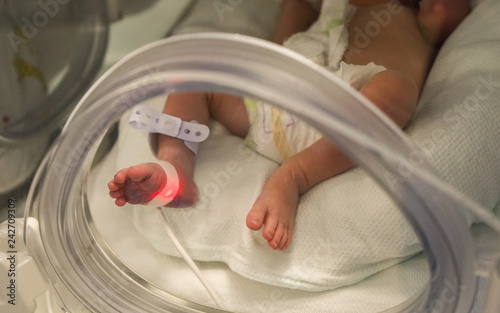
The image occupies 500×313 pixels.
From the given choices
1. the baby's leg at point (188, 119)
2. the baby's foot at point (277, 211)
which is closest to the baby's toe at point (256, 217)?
the baby's foot at point (277, 211)

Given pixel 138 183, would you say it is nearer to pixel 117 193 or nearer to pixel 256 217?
pixel 117 193

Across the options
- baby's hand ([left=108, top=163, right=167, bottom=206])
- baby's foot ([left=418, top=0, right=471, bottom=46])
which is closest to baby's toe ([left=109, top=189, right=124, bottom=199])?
baby's hand ([left=108, top=163, right=167, bottom=206])

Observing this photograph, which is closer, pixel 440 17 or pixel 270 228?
pixel 270 228

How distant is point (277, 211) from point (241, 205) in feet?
0.25

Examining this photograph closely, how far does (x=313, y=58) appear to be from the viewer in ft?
2.02

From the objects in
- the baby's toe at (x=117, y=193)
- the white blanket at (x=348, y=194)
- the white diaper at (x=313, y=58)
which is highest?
the baby's toe at (x=117, y=193)

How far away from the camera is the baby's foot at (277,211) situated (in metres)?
0.70

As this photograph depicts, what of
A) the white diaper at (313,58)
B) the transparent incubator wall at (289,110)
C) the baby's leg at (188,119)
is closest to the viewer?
the transparent incubator wall at (289,110)

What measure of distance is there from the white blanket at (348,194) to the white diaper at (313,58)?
0.04 metres

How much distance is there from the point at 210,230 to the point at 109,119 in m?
0.27

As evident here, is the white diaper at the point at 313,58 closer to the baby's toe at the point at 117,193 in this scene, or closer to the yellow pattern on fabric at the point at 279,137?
the yellow pattern on fabric at the point at 279,137

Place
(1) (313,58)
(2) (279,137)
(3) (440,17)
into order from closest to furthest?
(1) (313,58) < (2) (279,137) < (3) (440,17)

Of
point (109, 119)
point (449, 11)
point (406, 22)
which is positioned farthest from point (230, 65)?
point (449, 11)

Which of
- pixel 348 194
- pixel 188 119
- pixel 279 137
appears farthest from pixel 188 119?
pixel 348 194
